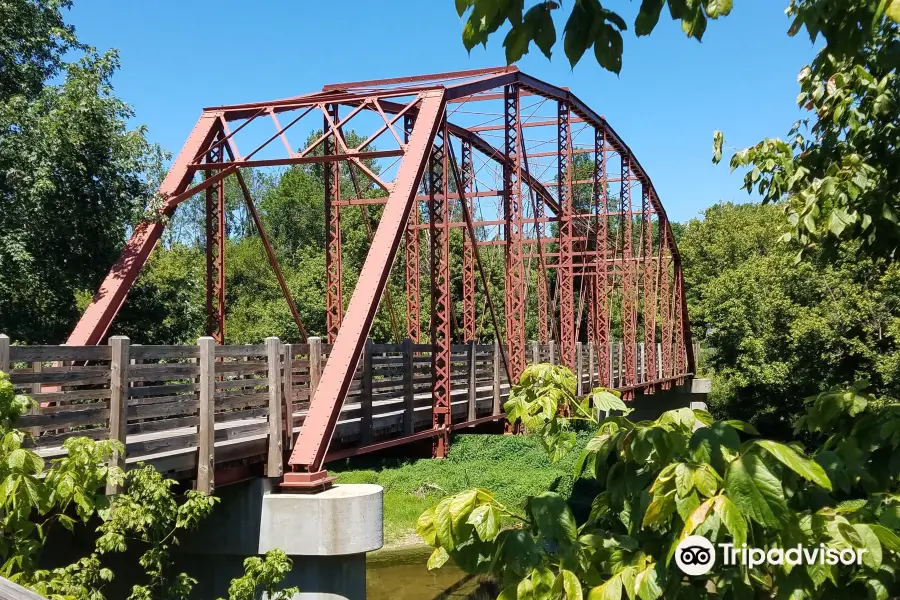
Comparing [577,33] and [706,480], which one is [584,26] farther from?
[706,480]

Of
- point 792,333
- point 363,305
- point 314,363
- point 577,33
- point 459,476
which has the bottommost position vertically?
point 459,476

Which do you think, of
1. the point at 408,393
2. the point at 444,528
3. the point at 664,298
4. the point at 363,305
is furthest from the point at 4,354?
the point at 664,298

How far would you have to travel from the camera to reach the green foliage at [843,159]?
16.0 ft

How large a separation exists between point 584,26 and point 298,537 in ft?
22.2

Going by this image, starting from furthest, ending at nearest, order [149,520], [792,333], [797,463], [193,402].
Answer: [792,333]
[193,402]
[149,520]
[797,463]

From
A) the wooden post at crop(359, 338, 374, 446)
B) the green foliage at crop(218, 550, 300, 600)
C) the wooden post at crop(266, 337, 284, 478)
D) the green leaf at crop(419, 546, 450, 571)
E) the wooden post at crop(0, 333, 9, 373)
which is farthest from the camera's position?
the wooden post at crop(359, 338, 374, 446)

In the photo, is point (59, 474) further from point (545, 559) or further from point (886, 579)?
point (886, 579)

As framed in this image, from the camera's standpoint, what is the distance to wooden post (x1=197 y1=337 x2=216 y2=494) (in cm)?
789

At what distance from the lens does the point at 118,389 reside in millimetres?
7129

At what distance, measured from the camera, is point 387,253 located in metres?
10.4

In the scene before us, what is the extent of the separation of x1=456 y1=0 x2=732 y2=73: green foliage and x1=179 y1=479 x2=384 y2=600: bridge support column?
251 inches

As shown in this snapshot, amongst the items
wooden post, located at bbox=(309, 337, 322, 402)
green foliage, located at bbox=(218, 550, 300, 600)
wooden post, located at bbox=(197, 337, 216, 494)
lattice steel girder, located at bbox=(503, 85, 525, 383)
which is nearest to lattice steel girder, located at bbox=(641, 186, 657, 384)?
lattice steel girder, located at bbox=(503, 85, 525, 383)

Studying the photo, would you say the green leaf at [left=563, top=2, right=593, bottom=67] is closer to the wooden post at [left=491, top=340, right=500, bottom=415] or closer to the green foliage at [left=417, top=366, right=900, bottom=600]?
the green foliage at [left=417, top=366, right=900, bottom=600]

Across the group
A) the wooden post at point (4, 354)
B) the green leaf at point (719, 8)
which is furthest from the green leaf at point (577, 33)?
the wooden post at point (4, 354)
